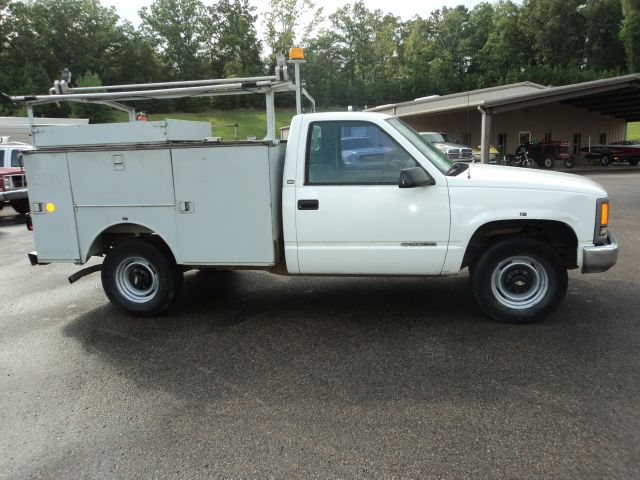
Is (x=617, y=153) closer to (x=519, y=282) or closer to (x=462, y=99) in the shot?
(x=462, y=99)

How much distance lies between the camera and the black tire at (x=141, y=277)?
5.42m

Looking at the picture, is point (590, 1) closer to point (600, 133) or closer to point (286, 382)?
point (600, 133)

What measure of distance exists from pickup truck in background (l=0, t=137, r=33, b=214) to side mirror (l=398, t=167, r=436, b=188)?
42.3 ft

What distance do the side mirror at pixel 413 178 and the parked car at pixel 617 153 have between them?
1140 inches

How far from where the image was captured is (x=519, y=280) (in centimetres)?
488

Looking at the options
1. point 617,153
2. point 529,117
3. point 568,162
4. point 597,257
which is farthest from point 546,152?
point 597,257

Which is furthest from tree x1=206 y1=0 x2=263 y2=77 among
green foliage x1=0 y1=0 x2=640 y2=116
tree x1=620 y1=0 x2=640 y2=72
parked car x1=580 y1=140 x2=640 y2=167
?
parked car x1=580 y1=140 x2=640 y2=167

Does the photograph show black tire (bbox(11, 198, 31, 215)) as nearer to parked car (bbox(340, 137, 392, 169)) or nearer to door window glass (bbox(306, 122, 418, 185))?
door window glass (bbox(306, 122, 418, 185))

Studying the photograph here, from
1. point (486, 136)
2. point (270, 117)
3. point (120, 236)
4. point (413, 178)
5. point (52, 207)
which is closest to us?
point (413, 178)

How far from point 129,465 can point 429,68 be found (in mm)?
95193

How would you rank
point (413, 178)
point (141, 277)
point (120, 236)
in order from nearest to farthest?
point (413, 178) < point (141, 277) < point (120, 236)

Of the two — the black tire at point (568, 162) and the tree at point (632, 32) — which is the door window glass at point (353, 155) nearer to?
the black tire at point (568, 162)

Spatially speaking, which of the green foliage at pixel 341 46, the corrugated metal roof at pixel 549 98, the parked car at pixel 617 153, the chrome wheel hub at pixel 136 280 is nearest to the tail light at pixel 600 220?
the chrome wheel hub at pixel 136 280

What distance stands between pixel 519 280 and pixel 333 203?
1.96 metres
